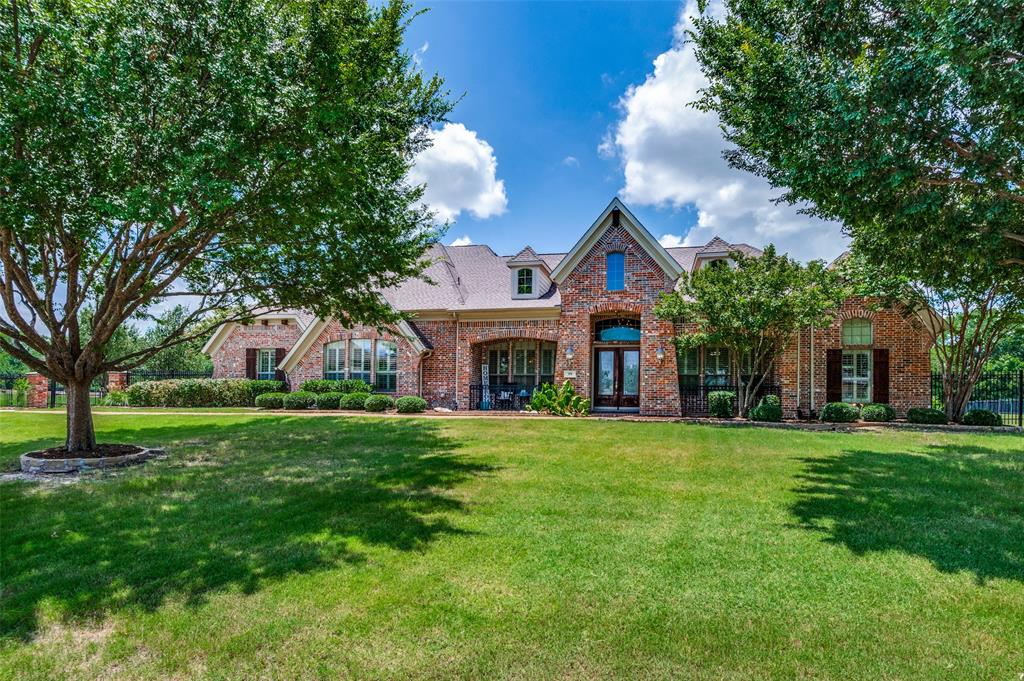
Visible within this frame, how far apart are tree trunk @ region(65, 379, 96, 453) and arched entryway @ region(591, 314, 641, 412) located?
15.3 meters

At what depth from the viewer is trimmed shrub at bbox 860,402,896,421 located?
17125 mm

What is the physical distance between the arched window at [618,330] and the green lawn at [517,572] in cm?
1150

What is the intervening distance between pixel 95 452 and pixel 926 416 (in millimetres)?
21675

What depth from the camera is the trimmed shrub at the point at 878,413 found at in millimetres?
17125

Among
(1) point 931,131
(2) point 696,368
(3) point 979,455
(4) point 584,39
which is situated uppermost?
(4) point 584,39

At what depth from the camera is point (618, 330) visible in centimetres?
2056

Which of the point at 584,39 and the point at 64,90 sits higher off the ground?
the point at 584,39

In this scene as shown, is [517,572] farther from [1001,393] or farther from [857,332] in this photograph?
[1001,393]

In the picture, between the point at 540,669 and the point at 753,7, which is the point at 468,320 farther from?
the point at 540,669

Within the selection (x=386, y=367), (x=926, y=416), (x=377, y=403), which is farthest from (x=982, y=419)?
(x=386, y=367)

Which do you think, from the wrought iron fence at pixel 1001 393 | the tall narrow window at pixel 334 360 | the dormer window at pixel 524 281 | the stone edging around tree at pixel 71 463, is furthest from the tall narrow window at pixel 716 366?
the stone edging around tree at pixel 71 463

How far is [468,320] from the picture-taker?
2164 cm

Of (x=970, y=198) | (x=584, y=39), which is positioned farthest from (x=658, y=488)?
(x=584, y=39)

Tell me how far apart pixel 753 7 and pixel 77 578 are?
10891 millimetres
